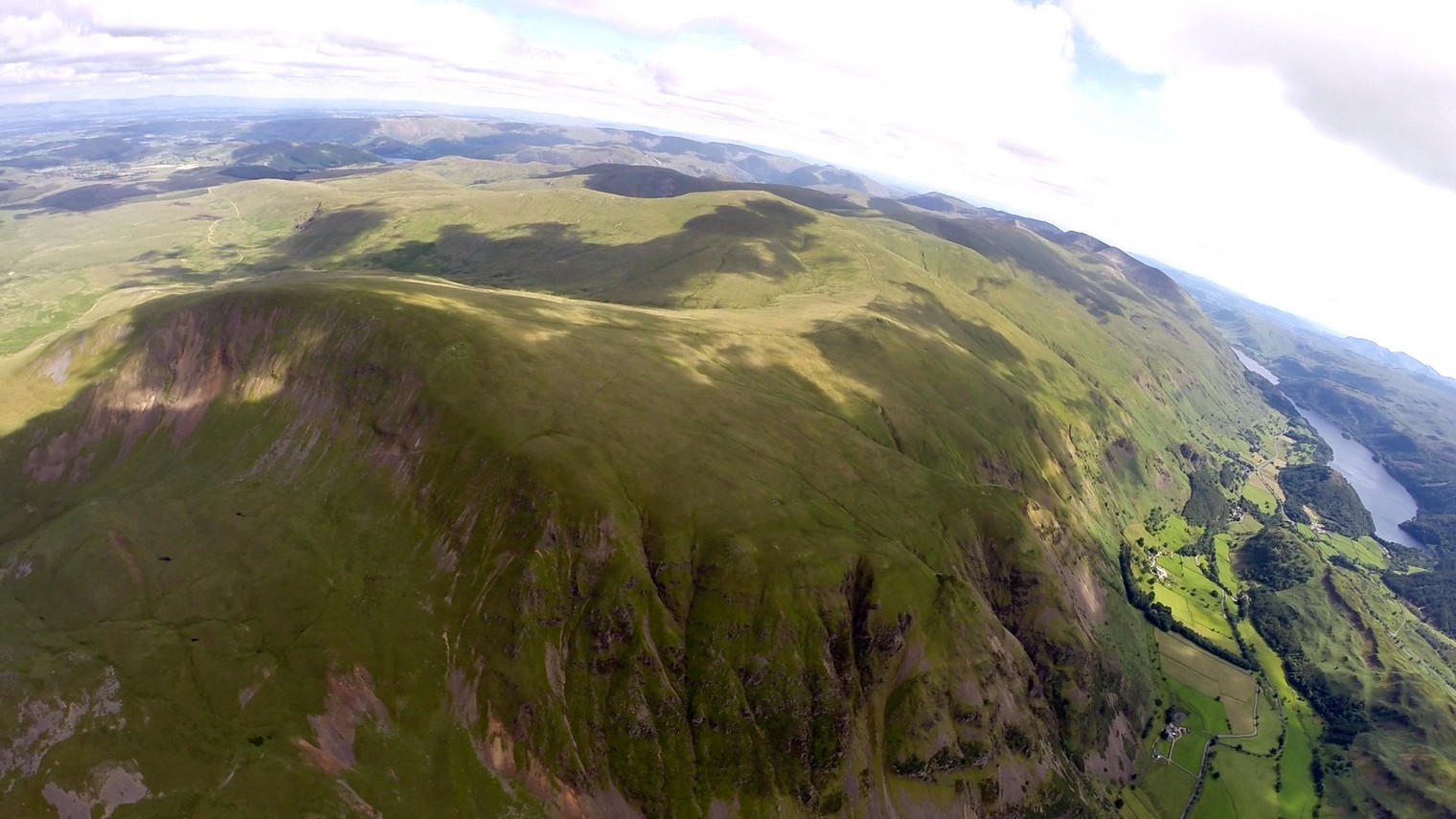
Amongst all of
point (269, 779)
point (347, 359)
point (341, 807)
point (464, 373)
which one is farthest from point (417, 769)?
point (347, 359)

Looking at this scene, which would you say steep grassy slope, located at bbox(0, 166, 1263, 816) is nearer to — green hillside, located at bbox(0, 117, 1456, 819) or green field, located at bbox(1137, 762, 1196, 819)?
green hillside, located at bbox(0, 117, 1456, 819)

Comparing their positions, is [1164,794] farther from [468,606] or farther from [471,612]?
[468,606]

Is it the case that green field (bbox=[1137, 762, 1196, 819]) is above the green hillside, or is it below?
below

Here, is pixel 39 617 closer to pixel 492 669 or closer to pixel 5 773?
pixel 5 773

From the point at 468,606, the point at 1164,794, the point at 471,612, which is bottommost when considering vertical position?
the point at 1164,794

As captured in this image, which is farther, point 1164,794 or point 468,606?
point 1164,794

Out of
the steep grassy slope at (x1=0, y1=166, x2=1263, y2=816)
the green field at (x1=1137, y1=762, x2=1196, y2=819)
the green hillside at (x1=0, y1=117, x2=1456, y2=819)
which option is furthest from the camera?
the green field at (x1=1137, y1=762, x2=1196, y2=819)

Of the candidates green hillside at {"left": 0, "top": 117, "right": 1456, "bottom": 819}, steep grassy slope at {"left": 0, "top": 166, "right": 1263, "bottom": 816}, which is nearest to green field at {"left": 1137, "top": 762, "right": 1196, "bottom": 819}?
green hillside at {"left": 0, "top": 117, "right": 1456, "bottom": 819}

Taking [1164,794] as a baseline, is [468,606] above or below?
above

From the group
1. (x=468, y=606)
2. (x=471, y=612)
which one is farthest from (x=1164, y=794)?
(x=468, y=606)

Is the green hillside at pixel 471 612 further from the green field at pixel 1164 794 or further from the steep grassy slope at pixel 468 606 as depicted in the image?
the green field at pixel 1164 794

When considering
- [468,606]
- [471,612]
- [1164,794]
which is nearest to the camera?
[471,612]
